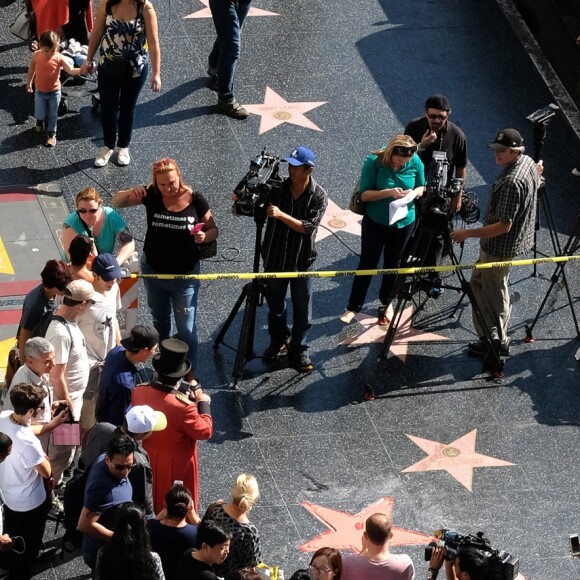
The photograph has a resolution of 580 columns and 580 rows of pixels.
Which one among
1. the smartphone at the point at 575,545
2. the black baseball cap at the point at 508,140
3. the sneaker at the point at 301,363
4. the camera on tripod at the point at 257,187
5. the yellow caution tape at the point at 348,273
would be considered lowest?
the sneaker at the point at 301,363

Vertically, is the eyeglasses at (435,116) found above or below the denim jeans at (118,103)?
above

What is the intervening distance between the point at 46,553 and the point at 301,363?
2677 mm

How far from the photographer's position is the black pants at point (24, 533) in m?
7.71

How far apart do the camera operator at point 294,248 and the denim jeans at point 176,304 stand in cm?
61

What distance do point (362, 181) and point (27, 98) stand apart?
13.1ft

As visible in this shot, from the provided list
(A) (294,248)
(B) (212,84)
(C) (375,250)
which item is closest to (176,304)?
(A) (294,248)

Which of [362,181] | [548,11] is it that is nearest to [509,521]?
[362,181]

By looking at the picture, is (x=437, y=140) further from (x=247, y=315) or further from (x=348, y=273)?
(x=247, y=315)

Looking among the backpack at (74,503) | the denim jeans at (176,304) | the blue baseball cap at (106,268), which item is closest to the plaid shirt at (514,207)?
the denim jeans at (176,304)

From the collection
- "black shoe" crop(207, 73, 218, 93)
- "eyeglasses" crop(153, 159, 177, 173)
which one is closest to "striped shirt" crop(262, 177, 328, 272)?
"eyeglasses" crop(153, 159, 177, 173)

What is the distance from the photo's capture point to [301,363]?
10.1 metres

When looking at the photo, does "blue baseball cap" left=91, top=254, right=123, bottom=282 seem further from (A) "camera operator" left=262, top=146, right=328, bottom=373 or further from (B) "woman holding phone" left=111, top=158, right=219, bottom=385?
(A) "camera operator" left=262, top=146, right=328, bottom=373

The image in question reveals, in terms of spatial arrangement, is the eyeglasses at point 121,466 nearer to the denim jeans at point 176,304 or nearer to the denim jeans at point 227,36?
the denim jeans at point 176,304

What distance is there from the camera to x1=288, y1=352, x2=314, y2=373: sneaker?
10078 mm
